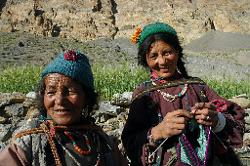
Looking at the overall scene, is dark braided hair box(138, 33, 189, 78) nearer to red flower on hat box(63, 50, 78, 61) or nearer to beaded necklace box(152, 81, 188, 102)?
beaded necklace box(152, 81, 188, 102)

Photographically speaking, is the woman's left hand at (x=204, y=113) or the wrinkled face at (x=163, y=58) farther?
the wrinkled face at (x=163, y=58)

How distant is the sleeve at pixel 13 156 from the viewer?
1.99 m

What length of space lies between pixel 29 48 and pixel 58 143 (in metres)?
21.2

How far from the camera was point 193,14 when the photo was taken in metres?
36.5

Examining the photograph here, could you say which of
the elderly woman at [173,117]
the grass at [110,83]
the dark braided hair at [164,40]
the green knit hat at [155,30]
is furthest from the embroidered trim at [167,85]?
the grass at [110,83]

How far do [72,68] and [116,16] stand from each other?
3546cm

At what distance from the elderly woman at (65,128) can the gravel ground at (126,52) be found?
14442mm

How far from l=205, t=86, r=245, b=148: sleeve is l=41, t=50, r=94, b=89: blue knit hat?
65cm

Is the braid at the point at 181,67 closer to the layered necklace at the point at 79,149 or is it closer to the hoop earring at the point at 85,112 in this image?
the hoop earring at the point at 85,112

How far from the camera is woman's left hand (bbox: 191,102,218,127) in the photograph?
2.21 metres

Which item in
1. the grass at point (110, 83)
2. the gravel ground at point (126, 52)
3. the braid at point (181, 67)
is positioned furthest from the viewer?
the gravel ground at point (126, 52)

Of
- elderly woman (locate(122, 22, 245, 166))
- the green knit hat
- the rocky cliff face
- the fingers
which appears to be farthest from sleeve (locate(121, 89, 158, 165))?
the rocky cliff face

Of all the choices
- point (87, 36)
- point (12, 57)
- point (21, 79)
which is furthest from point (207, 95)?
point (87, 36)

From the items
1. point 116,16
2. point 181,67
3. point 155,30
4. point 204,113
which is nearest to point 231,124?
point 204,113
